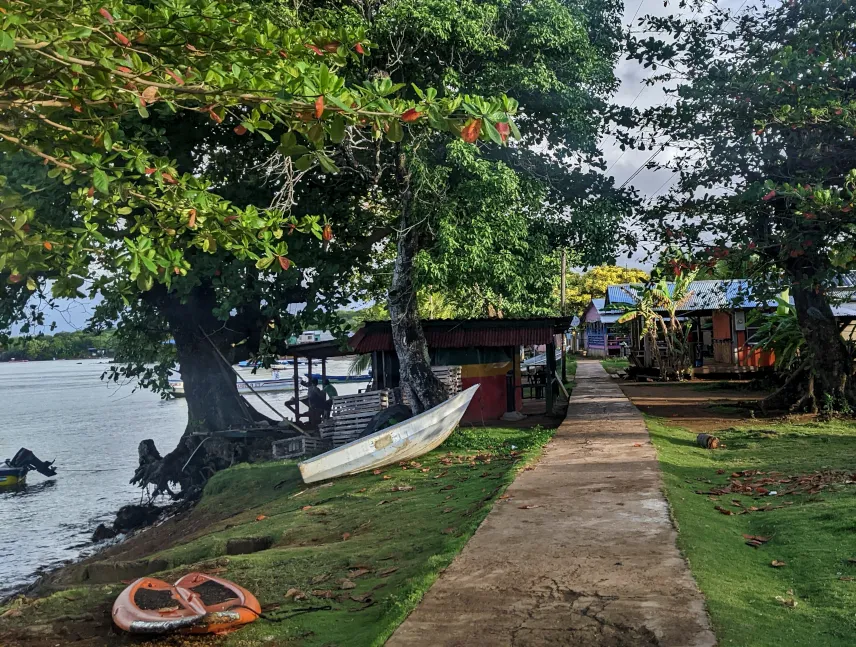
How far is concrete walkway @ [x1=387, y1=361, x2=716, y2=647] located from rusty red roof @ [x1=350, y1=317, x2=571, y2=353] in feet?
30.9

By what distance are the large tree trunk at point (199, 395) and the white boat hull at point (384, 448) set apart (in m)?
6.25

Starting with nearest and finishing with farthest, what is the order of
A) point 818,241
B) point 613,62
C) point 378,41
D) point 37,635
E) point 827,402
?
1. point 37,635
2. point 818,241
3. point 378,41
4. point 827,402
5. point 613,62

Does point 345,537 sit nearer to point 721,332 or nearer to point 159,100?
point 159,100

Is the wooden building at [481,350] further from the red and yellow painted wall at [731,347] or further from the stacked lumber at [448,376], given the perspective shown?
the red and yellow painted wall at [731,347]

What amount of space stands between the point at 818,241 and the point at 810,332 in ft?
11.4

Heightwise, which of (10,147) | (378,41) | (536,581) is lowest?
(536,581)

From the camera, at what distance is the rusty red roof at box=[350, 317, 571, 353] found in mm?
18953

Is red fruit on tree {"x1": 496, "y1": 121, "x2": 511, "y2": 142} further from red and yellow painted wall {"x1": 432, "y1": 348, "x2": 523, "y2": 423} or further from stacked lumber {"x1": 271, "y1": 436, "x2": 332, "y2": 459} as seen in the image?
red and yellow painted wall {"x1": 432, "y1": 348, "x2": 523, "y2": 423}

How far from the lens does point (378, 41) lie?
15.2m

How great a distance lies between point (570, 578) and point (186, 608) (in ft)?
8.47

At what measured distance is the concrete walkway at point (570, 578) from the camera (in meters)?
4.67

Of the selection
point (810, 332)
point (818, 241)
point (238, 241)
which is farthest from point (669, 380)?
point (238, 241)

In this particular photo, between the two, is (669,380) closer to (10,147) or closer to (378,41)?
(378,41)

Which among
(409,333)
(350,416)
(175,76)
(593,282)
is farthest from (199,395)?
(593,282)
